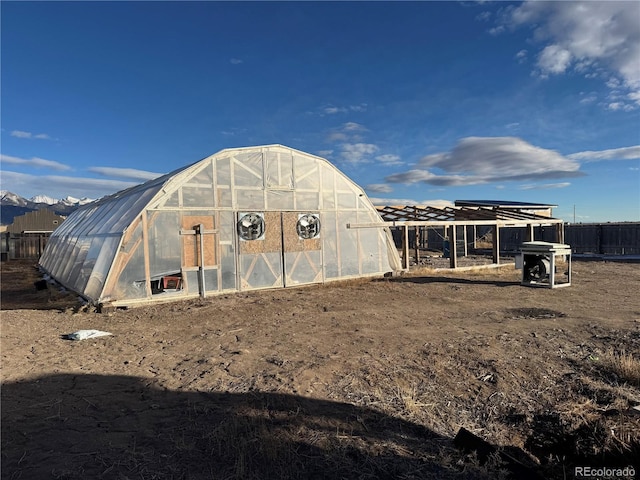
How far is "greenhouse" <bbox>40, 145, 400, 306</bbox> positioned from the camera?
1168cm

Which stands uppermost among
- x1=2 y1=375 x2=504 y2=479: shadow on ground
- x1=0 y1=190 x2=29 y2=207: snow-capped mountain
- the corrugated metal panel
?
x1=0 y1=190 x2=29 y2=207: snow-capped mountain

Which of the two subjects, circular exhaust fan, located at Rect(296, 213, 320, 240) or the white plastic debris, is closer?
the white plastic debris

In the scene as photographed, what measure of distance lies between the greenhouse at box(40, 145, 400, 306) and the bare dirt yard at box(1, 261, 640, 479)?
2.23 m

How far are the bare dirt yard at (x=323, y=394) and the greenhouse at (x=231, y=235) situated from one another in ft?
7.33

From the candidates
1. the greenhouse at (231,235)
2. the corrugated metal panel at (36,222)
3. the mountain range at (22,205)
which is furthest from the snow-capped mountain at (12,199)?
the greenhouse at (231,235)

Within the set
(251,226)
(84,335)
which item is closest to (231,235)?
(251,226)

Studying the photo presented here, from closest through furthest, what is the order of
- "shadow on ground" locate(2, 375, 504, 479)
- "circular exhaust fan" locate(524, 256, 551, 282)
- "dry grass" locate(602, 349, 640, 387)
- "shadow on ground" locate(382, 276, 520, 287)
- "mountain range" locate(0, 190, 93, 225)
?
"shadow on ground" locate(2, 375, 504, 479)
"dry grass" locate(602, 349, 640, 387)
"circular exhaust fan" locate(524, 256, 551, 282)
"shadow on ground" locate(382, 276, 520, 287)
"mountain range" locate(0, 190, 93, 225)

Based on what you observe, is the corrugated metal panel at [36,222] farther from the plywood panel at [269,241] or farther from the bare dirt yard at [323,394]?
the bare dirt yard at [323,394]

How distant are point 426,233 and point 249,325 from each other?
30430 millimetres

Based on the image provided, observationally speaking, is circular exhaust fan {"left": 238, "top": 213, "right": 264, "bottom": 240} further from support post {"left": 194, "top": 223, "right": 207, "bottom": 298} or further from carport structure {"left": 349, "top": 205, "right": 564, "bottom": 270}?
carport structure {"left": 349, "top": 205, "right": 564, "bottom": 270}

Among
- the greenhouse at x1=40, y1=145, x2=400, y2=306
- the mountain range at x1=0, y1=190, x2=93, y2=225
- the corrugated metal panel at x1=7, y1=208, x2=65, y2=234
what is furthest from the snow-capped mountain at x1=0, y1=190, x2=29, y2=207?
the greenhouse at x1=40, y1=145, x2=400, y2=306

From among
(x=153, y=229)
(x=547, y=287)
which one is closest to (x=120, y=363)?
(x=153, y=229)

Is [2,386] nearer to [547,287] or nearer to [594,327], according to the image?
[594,327]

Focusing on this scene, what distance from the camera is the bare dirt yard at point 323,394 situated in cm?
365
